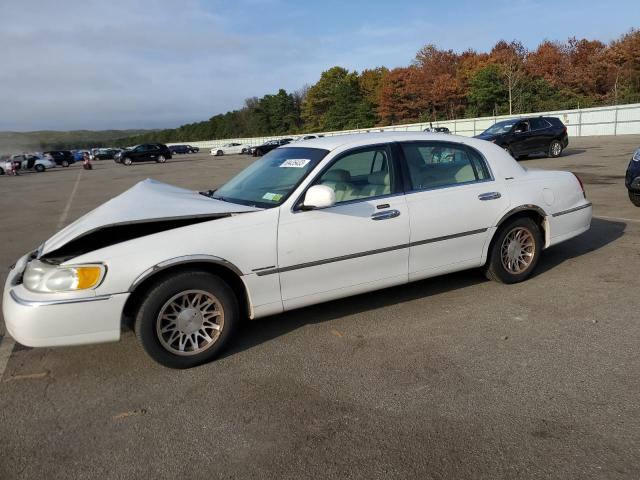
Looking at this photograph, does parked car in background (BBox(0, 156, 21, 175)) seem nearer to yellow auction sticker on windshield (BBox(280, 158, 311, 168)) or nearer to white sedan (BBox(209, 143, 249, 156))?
white sedan (BBox(209, 143, 249, 156))

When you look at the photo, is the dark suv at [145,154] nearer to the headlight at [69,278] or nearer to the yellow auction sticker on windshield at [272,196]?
the yellow auction sticker on windshield at [272,196]

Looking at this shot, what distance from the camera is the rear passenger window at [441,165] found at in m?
4.28

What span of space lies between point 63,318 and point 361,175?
2.51m

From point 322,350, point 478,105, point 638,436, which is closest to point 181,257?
point 322,350

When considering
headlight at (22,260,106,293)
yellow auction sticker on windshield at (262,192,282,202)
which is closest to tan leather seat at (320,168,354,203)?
yellow auction sticker on windshield at (262,192,282,202)

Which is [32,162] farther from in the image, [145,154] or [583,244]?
[583,244]

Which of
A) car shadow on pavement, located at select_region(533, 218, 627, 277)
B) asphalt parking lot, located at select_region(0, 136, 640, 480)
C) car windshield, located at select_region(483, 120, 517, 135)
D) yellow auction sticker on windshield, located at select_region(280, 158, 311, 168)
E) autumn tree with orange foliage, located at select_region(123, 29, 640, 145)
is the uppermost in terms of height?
autumn tree with orange foliage, located at select_region(123, 29, 640, 145)

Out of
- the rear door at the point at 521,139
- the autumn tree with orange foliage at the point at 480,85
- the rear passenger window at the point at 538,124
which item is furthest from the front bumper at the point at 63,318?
the autumn tree with orange foliage at the point at 480,85

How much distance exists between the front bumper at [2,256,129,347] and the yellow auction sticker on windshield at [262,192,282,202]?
1.30 m

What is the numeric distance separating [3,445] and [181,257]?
4.73 feet

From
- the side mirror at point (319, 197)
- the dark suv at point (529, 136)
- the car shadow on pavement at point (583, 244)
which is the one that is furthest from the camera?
the dark suv at point (529, 136)

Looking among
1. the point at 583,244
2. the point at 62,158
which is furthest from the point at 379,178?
the point at 62,158

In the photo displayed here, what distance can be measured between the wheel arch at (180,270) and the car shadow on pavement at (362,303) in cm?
38

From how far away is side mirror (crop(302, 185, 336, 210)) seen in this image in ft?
11.8
